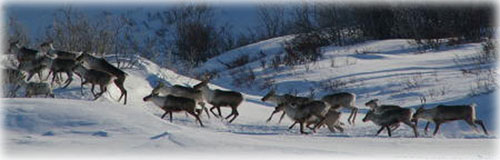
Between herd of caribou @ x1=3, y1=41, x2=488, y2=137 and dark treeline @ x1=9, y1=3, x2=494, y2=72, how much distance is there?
12.8 ft

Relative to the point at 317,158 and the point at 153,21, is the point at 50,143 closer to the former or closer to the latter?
the point at 317,158

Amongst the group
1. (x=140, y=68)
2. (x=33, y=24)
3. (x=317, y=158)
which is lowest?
(x=317, y=158)

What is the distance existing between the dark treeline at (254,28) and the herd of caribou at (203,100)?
12.8 ft

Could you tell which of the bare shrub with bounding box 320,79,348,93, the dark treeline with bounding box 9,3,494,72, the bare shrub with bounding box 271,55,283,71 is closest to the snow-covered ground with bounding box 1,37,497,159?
the bare shrub with bounding box 320,79,348,93

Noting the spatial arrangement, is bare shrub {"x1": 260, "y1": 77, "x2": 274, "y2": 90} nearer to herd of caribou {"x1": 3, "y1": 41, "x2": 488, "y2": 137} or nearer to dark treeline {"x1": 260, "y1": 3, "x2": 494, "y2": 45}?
herd of caribou {"x1": 3, "y1": 41, "x2": 488, "y2": 137}

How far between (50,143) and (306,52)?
56.1ft

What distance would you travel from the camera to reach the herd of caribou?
13023 millimetres

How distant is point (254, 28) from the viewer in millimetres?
42156

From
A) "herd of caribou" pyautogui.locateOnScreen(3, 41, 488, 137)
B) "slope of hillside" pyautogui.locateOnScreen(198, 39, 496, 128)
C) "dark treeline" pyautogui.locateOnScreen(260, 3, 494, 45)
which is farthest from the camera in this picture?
"dark treeline" pyautogui.locateOnScreen(260, 3, 494, 45)

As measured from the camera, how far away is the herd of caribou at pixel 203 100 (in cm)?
1302

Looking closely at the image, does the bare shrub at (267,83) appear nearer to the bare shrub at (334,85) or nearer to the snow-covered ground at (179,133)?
the bare shrub at (334,85)

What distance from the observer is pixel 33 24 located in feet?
136

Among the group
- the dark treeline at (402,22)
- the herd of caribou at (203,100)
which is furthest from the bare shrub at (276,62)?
the herd of caribou at (203,100)

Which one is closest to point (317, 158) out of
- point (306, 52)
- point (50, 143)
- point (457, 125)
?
point (50, 143)
